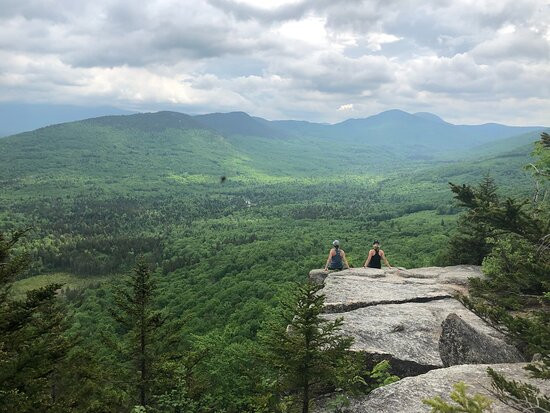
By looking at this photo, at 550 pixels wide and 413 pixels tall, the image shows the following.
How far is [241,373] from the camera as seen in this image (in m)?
26.6

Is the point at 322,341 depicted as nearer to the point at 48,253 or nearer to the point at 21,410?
the point at 21,410

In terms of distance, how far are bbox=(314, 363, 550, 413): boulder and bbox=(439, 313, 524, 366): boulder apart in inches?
68.1

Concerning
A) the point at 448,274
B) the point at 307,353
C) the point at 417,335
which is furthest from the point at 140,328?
the point at 448,274

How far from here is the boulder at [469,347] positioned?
13.6 meters

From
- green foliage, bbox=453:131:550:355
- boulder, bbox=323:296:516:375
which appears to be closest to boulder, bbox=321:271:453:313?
boulder, bbox=323:296:516:375

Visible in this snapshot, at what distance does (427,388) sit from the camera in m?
10.9

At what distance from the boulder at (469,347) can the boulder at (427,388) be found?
173 centimetres

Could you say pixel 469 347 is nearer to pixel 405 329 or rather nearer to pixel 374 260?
pixel 405 329

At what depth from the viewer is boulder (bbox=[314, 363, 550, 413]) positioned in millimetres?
10445

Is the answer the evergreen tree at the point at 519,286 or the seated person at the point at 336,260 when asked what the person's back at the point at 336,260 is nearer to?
the seated person at the point at 336,260

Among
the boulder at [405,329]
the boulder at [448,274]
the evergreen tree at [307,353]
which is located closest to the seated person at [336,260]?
the boulder at [448,274]

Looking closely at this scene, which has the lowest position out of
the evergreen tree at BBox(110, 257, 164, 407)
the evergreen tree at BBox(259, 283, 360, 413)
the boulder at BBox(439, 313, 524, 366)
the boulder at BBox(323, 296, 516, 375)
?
the evergreen tree at BBox(110, 257, 164, 407)

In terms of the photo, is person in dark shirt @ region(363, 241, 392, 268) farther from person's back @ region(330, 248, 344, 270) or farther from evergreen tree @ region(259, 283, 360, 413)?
evergreen tree @ region(259, 283, 360, 413)

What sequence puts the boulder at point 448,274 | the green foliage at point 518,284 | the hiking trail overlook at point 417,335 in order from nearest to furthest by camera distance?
the hiking trail overlook at point 417,335 → the green foliage at point 518,284 → the boulder at point 448,274
